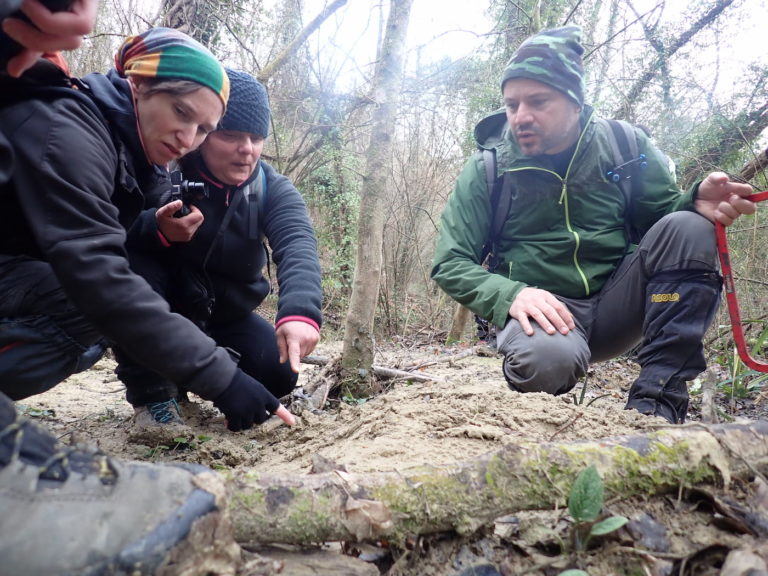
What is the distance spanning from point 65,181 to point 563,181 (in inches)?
83.7

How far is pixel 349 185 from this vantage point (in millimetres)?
9844

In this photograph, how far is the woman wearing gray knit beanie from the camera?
2135 mm

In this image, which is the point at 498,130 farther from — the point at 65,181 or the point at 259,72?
the point at 259,72

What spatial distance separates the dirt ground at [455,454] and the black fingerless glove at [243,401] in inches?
8.0

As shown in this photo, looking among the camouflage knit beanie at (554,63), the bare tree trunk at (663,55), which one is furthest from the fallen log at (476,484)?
the bare tree trunk at (663,55)

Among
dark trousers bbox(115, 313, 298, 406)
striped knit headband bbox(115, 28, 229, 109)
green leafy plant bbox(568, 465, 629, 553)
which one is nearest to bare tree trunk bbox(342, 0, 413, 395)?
dark trousers bbox(115, 313, 298, 406)

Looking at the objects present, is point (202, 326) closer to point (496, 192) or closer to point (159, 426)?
point (159, 426)

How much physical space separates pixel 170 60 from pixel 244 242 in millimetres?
1002

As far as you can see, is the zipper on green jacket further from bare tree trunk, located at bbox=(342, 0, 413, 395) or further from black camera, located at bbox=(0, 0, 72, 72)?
black camera, located at bbox=(0, 0, 72, 72)

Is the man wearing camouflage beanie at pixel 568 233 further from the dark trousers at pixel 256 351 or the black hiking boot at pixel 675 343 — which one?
the dark trousers at pixel 256 351

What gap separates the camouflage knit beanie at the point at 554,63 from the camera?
7.77 ft

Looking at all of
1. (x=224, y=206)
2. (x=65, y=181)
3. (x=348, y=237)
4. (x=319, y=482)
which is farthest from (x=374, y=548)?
(x=348, y=237)

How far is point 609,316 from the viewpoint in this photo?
8.03 ft

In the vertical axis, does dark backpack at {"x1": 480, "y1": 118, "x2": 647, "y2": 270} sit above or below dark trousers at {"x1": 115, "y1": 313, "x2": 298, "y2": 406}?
above
